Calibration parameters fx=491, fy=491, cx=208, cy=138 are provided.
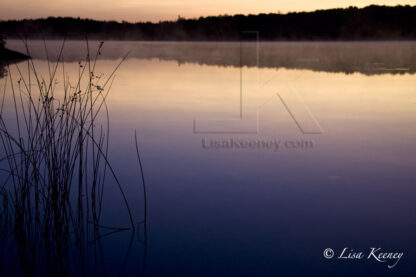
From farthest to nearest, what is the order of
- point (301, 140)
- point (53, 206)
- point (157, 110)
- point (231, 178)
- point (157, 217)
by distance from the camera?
point (157, 110) → point (301, 140) → point (231, 178) → point (157, 217) → point (53, 206)

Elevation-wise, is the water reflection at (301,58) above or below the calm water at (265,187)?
above

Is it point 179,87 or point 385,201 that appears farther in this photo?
point 179,87

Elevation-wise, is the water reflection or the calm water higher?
the water reflection

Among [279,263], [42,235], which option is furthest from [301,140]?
[42,235]

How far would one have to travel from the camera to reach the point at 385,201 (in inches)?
135

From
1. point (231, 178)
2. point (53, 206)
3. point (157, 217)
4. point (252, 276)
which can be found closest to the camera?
point (252, 276)

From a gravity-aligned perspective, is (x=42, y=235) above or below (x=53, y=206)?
below

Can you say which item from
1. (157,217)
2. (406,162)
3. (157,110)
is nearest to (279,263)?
(157,217)

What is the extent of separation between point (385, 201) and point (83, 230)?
2.05 meters

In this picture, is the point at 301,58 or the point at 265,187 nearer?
the point at 265,187

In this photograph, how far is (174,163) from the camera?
436 cm

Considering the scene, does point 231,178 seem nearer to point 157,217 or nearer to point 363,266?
point 157,217

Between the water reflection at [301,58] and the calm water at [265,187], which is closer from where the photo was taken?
the calm water at [265,187]

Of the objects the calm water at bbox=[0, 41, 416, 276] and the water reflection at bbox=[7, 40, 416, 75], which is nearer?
the calm water at bbox=[0, 41, 416, 276]
